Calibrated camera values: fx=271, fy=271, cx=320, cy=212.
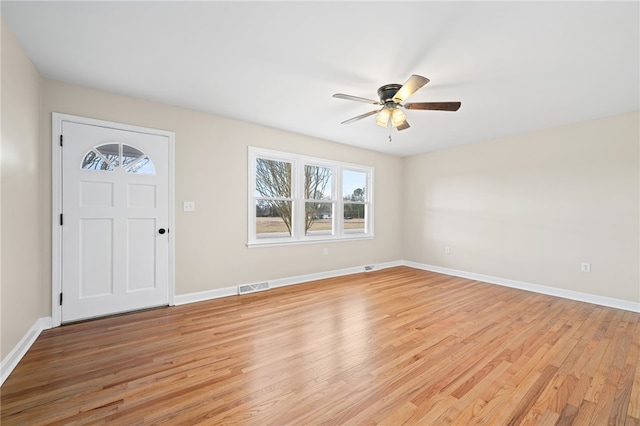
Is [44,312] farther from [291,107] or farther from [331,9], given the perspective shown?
[331,9]

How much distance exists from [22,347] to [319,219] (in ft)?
12.3

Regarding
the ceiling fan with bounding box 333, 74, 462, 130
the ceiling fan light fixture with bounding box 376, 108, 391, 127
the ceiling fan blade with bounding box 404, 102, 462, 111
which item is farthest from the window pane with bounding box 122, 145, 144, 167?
the ceiling fan blade with bounding box 404, 102, 462, 111

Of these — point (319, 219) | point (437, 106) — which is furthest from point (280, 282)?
point (437, 106)

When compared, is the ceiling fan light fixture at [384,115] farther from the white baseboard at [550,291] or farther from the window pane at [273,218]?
the white baseboard at [550,291]

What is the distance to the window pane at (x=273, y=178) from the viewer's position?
4.18m

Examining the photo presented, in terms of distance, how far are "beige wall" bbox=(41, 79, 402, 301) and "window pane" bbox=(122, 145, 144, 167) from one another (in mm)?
303

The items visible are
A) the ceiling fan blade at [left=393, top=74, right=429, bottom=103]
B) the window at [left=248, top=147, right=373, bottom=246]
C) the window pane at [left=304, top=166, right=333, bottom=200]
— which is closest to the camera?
the ceiling fan blade at [left=393, top=74, right=429, bottom=103]

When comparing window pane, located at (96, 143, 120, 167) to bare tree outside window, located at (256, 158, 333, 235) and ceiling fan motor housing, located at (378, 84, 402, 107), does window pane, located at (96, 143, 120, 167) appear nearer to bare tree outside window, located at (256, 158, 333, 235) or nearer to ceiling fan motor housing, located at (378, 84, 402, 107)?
bare tree outside window, located at (256, 158, 333, 235)

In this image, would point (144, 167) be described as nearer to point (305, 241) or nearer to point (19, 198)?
point (19, 198)

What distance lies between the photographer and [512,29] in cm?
192

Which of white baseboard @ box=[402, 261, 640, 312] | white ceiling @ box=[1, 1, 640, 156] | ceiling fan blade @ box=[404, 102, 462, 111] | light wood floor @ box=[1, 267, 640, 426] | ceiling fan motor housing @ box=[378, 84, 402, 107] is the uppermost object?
white ceiling @ box=[1, 1, 640, 156]

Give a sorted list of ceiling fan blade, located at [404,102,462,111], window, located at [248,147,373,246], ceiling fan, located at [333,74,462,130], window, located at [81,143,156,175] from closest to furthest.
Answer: ceiling fan, located at [333,74,462,130] < ceiling fan blade, located at [404,102,462,111] < window, located at [81,143,156,175] < window, located at [248,147,373,246]

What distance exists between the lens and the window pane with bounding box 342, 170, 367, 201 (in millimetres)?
5215

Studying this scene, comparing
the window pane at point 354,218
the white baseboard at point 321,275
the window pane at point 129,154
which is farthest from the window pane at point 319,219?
the window pane at point 129,154
